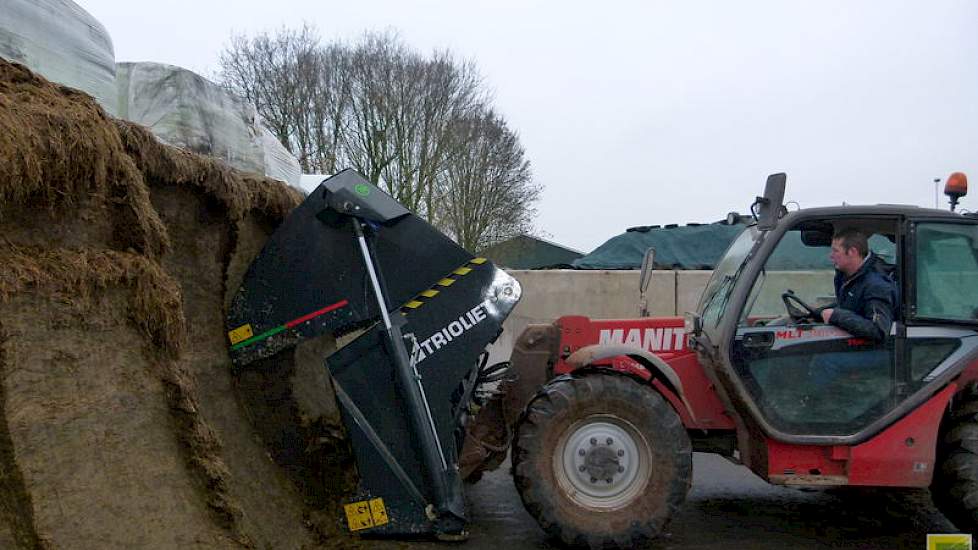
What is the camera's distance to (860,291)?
4.24 metres

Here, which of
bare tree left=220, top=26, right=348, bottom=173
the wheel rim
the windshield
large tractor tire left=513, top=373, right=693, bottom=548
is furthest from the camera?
bare tree left=220, top=26, right=348, bottom=173

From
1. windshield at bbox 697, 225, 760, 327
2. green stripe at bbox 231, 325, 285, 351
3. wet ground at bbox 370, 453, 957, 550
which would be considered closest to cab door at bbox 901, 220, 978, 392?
windshield at bbox 697, 225, 760, 327

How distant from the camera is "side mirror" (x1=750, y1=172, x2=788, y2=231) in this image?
429 cm

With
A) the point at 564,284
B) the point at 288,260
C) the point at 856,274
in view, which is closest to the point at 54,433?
the point at 288,260

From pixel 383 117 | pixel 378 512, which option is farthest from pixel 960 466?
pixel 383 117

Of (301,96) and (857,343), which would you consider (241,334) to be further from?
(301,96)

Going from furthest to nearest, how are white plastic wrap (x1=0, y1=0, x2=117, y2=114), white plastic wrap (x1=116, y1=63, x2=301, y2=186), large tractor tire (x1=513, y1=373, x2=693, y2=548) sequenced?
1. white plastic wrap (x1=116, y1=63, x2=301, y2=186)
2. large tractor tire (x1=513, y1=373, x2=693, y2=548)
3. white plastic wrap (x1=0, y1=0, x2=117, y2=114)

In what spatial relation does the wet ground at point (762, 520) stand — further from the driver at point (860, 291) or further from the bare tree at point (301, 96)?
the bare tree at point (301, 96)

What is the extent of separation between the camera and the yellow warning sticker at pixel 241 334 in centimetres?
404

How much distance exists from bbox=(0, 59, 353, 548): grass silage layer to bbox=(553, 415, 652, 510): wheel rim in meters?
1.27

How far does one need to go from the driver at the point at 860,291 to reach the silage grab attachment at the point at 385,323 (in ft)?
6.11

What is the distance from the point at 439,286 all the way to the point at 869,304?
2399 mm

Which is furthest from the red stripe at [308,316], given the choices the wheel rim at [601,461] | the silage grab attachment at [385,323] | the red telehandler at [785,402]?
the wheel rim at [601,461]

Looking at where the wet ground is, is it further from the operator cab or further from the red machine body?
the operator cab
